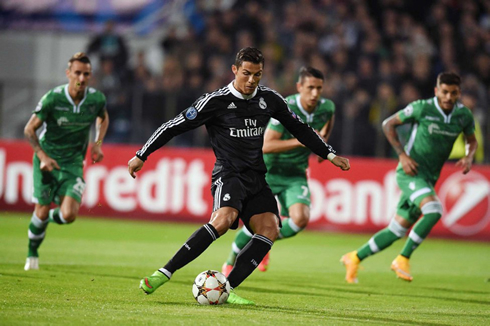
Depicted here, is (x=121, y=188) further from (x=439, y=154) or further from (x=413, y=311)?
(x=413, y=311)

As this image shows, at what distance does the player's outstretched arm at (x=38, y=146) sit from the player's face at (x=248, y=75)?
2823mm

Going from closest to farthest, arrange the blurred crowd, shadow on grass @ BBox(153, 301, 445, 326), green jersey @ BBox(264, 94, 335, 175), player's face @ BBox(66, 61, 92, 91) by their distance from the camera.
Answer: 1. shadow on grass @ BBox(153, 301, 445, 326)
2. player's face @ BBox(66, 61, 92, 91)
3. green jersey @ BBox(264, 94, 335, 175)
4. the blurred crowd

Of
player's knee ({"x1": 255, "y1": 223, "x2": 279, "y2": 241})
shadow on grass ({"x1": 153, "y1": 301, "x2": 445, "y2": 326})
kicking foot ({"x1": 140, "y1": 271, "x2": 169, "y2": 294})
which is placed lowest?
shadow on grass ({"x1": 153, "y1": 301, "x2": 445, "y2": 326})

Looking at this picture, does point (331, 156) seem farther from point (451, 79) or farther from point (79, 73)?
point (79, 73)

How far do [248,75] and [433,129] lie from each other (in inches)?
137

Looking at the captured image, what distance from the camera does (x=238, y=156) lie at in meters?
7.08

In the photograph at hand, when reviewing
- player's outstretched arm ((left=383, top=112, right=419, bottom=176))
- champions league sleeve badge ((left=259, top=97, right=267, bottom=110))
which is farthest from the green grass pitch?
champions league sleeve badge ((left=259, top=97, right=267, bottom=110))

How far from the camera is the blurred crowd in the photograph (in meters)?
16.9

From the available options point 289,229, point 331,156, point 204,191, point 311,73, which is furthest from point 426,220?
point 204,191

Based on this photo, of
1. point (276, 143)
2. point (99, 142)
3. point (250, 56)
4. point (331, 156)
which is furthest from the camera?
point (99, 142)

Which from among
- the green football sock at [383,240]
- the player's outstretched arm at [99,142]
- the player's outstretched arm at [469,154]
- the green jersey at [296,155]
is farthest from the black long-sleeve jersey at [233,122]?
the player's outstretched arm at [469,154]

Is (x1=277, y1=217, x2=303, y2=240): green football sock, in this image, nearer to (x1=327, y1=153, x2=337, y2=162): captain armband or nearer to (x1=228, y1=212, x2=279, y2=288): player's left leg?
(x1=327, y1=153, x2=337, y2=162): captain armband

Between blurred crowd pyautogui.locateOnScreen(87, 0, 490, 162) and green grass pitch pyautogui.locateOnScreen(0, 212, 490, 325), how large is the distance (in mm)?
2964

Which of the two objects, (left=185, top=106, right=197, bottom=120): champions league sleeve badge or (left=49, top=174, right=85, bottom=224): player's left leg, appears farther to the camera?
(left=49, top=174, right=85, bottom=224): player's left leg
